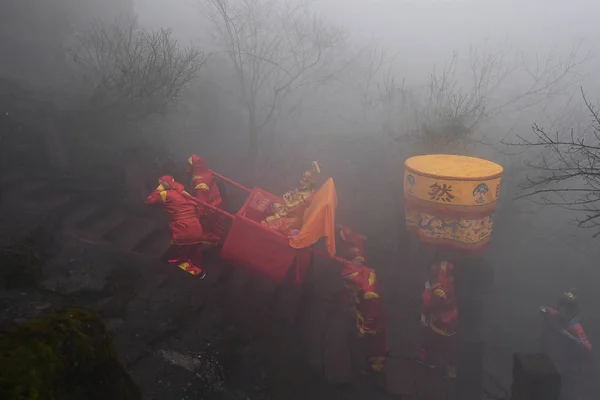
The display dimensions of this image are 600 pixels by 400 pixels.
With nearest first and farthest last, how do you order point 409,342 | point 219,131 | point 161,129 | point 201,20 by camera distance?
point 409,342
point 161,129
point 219,131
point 201,20

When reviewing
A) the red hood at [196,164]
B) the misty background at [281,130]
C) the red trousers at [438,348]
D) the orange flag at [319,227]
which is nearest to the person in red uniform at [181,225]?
the red hood at [196,164]

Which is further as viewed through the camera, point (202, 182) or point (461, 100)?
point (461, 100)

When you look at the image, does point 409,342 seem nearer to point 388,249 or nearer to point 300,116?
point 388,249


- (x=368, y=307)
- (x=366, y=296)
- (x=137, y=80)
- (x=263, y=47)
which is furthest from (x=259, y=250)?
(x=263, y=47)

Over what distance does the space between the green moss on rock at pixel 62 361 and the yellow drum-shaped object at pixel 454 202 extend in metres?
5.68

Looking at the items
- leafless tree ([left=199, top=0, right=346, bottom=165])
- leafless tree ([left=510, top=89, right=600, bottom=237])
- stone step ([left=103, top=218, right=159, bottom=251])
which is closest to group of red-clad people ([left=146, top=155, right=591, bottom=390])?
stone step ([left=103, top=218, right=159, bottom=251])

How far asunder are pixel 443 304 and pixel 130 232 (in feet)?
18.9

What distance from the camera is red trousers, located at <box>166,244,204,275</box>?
6.32 metres

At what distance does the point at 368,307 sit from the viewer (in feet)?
21.0

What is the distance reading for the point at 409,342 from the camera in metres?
7.83

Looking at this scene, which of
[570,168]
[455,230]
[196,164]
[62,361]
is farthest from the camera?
[196,164]

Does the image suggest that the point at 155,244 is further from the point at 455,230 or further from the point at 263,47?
the point at 263,47

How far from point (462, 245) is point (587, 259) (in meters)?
8.32

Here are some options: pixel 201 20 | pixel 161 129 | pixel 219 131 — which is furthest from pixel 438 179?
pixel 201 20
